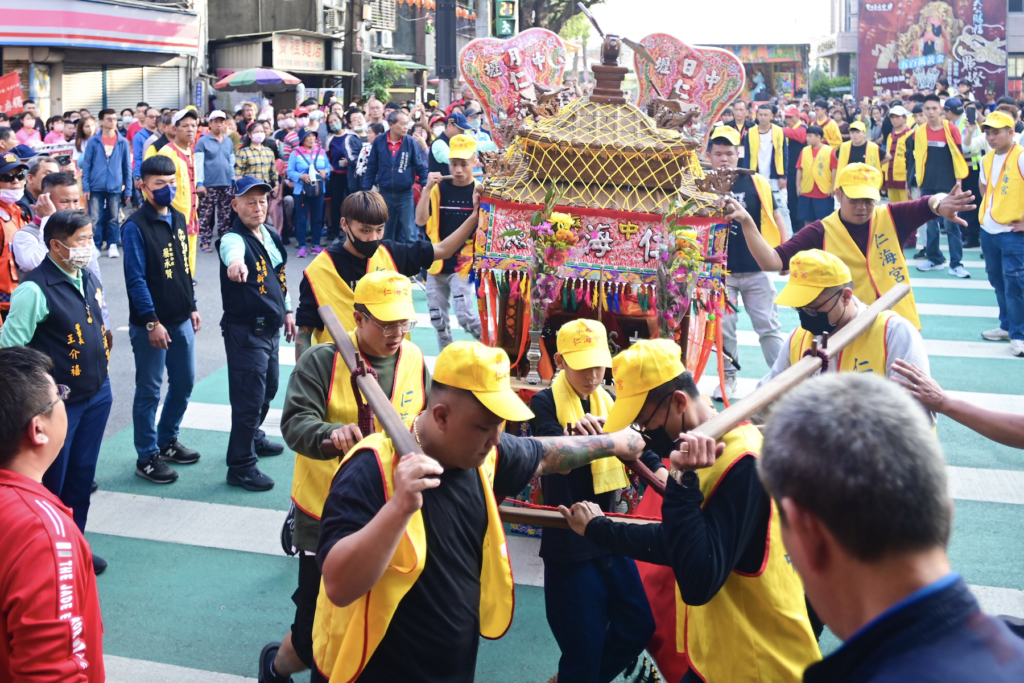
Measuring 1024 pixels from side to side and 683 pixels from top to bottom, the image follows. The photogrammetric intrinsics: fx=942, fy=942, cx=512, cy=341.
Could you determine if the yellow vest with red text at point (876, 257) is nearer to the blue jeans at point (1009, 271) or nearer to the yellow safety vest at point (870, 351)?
the yellow safety vest at point (870, 351)

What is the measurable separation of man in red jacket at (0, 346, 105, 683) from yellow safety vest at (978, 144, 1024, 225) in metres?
9.11

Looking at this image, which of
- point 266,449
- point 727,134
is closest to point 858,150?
point 727,134

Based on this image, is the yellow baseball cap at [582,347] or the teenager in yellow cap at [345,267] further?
the teenager in yellow cap at [345,267]

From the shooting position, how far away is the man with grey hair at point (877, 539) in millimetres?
1416

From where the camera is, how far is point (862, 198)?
5.90 meters

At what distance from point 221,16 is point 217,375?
25864mm

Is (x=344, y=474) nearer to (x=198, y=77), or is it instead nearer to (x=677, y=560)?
(x=677, y=560)

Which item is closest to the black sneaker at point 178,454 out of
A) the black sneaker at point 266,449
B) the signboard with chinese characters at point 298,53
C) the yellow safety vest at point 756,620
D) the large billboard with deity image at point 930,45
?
the black sneaker at point 266,449

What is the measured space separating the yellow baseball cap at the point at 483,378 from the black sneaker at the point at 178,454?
4668 millimetres

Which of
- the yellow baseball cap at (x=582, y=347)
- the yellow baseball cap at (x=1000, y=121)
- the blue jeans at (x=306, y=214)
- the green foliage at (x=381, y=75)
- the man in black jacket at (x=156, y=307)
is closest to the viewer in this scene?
the yellow baseball cap at (x=582, y=347)

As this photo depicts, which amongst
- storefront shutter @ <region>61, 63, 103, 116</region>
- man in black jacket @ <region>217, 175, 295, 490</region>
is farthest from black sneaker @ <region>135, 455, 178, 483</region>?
storefront shutter @ <region>61, 63, 103, 116</region>

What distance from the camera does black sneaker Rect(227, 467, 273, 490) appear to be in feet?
20.9

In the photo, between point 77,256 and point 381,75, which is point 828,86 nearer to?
point 381,75

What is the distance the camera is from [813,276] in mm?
4312
